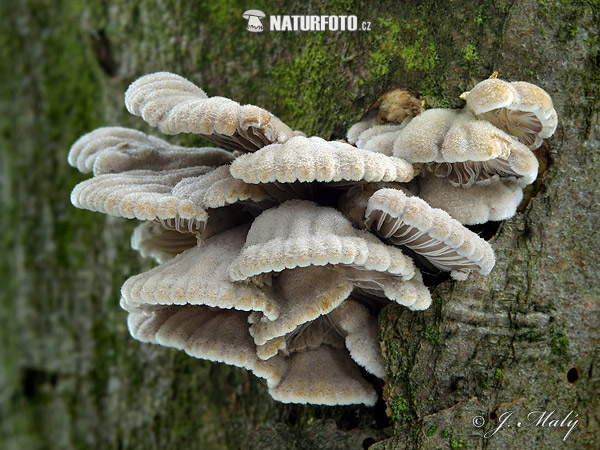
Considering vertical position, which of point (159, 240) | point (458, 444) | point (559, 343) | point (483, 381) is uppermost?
point (159, 240)

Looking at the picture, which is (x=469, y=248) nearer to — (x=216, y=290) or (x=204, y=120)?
(x=216, y=290)

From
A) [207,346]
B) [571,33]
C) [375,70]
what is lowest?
[207,346]

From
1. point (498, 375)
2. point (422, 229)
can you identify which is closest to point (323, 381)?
point (498, 375)

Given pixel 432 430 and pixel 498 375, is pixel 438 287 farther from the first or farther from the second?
pixel 432 430

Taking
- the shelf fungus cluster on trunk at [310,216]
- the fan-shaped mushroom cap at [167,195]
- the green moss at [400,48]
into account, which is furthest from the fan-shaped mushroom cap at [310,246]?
the green moss at [400,48]

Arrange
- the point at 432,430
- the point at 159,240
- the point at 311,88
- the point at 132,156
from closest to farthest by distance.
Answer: the point at 432,430 < the point at 132,156 < the point at 159,240 < the point at 311,88

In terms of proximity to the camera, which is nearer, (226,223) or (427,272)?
(427,272)

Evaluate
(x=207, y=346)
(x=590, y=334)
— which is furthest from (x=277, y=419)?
(x=590, y=334)

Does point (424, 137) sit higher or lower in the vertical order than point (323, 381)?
higher
